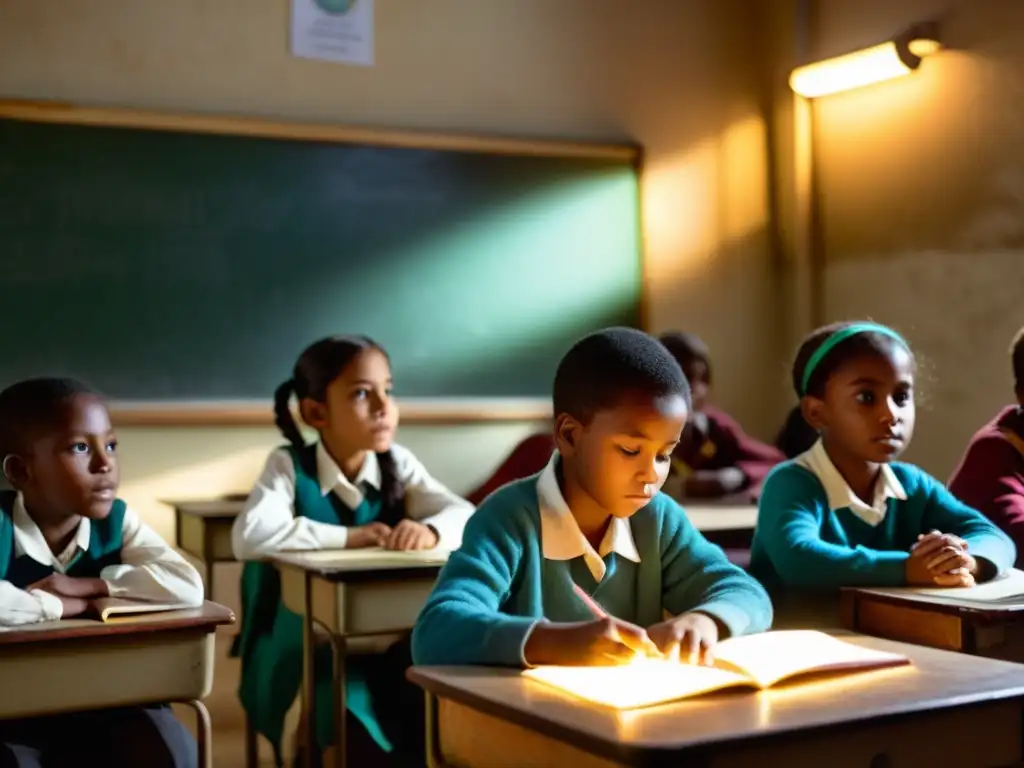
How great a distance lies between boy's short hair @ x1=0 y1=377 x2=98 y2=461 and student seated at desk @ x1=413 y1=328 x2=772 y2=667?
96cm

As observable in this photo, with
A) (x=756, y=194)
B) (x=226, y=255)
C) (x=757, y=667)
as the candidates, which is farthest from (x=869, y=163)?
(x=757, y=667)

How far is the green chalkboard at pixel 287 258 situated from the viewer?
4078 millimetres

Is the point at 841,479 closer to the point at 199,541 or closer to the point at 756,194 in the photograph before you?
the point at 199,541

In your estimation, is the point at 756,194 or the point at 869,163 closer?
the point at 869,163

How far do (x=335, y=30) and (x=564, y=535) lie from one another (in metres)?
3.17

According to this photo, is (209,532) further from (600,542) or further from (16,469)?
(600,542)

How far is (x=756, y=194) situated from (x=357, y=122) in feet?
5.59

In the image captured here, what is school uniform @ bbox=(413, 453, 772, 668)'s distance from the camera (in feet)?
5.18

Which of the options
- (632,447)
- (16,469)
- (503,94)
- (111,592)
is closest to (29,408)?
(16,469)

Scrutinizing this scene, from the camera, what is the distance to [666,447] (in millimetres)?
1708

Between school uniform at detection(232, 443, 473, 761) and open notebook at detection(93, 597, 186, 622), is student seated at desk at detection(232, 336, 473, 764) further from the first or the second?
open notebook at detection(93, 597, 186, 622)

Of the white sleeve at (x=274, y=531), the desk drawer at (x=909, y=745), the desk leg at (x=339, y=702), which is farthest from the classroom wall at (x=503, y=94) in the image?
the desk drawer at (x=909, y=745)

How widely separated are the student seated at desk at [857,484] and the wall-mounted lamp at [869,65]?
87.9 inches

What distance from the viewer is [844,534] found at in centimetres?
239
